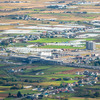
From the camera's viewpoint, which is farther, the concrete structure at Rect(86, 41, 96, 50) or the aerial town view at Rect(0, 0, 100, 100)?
the concrete structure at Rect(86, 41, 96, 50)

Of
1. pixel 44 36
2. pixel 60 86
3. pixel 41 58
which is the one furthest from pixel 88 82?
pixel 44 36

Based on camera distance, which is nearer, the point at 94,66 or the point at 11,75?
the point at 11,75

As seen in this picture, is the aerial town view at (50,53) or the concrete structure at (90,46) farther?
the concrete structure at (90,46)

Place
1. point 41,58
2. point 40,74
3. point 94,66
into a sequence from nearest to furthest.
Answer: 1. point 40,74
2. point 94,66
3. point 41,58

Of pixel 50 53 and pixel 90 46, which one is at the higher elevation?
pixel 90 46

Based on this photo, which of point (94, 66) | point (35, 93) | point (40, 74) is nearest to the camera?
point (35, 93)

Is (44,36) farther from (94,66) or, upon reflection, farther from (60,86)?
(60,86)

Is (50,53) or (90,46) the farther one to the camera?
(90,46)
